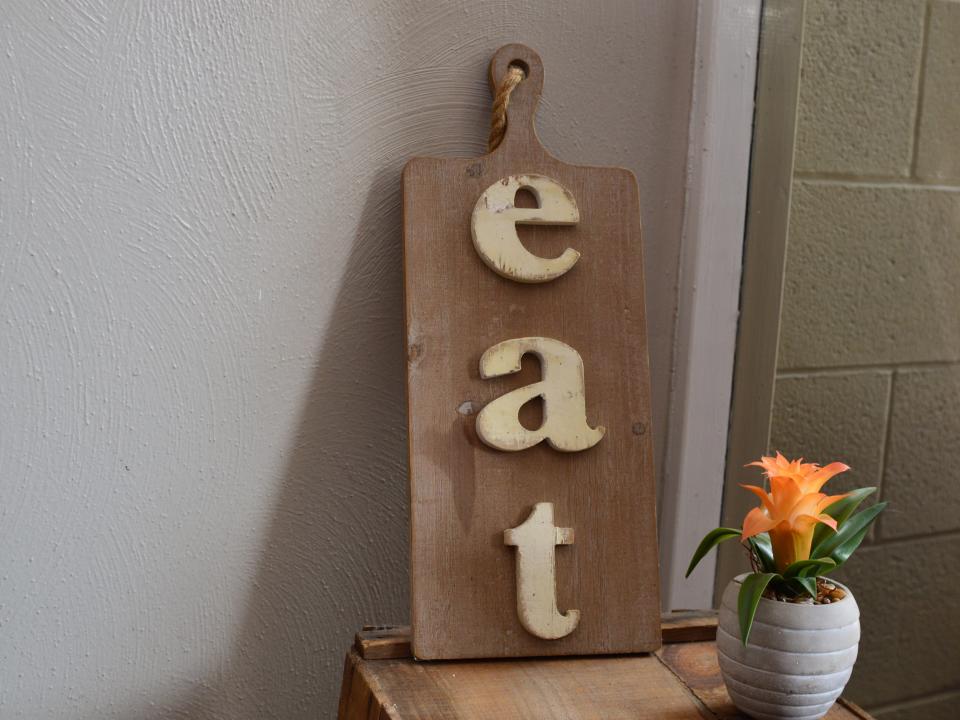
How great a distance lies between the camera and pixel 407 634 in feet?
2.75

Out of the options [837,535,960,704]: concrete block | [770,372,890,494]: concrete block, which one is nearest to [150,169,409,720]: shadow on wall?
[770,372,890,494]: concrete block

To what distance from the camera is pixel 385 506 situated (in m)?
0.92

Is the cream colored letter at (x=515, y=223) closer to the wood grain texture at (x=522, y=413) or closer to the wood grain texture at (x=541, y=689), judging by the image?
the wood grain texture at (x=522, y=413)

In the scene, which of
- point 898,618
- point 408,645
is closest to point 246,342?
point 408,645

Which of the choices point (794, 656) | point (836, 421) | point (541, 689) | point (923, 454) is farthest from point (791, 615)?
point (923, 454)

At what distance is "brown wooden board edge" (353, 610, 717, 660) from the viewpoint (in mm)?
810

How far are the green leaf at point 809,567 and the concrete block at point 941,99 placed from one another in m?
0.61

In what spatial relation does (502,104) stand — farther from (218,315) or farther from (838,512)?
(838,512)

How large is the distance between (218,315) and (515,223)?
284 mm

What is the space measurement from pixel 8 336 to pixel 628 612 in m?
0.59

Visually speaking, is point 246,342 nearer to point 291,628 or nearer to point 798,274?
point 291,628

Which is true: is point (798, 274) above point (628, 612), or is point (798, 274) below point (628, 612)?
above

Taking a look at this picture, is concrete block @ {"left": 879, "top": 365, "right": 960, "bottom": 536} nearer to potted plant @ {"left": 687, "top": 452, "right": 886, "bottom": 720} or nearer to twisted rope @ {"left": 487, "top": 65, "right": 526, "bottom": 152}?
potted plant @ {"left": 687, "top": 452, "right": 886, "bottom": 720}

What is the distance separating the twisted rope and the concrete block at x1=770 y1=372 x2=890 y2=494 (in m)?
0.44
